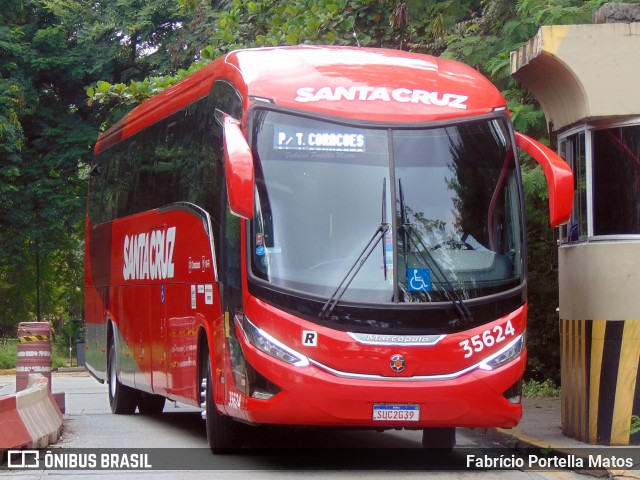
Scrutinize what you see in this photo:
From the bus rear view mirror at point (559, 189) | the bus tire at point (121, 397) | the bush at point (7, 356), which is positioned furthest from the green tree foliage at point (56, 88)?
the bus rear view mirror at point (559, 189)

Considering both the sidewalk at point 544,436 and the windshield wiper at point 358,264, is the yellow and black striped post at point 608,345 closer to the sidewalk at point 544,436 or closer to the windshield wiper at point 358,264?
the sidewalk at point 544,436

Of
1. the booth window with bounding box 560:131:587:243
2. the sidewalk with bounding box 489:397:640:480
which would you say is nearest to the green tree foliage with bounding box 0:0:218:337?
the sidewalk with bounding box 489:397:640:480

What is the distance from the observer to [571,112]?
516 inches

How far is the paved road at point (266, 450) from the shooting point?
11180 mm

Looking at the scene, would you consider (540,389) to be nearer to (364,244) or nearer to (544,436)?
(544,436)

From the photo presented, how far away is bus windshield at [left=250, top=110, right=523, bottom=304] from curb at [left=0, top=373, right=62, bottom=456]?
2857 mm

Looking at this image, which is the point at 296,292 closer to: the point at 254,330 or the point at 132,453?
the point at 254,330

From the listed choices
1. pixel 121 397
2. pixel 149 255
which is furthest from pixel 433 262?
pixel 121 397

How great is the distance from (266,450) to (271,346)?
2630 mm

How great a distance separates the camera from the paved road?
11180 millimetres

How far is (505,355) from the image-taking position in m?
11.2

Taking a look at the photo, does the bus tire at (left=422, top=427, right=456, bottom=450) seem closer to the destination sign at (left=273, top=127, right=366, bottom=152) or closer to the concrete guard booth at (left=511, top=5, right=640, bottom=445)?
the concrete guard booth at (left=511, top=5, right=640, bottom=445)

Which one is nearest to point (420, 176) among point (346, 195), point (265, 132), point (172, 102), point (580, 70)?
point (346, 195)

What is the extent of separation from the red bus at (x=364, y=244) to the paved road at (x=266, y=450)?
19.0 inches
